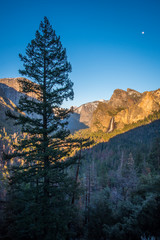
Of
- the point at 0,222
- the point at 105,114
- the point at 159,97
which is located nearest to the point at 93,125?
the point at 105,114

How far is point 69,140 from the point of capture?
7336 mm

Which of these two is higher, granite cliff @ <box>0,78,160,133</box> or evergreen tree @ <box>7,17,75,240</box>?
granite cliff @ <box>0,78,160,133</box>

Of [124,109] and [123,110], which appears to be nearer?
[123,110]

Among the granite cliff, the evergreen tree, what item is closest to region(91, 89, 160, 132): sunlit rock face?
the granite cliff

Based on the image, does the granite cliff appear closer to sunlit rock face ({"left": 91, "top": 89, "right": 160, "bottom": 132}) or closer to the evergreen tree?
sunlit rock face ({"left": 91, "top": 89, "right": 160, "bottom": 132})

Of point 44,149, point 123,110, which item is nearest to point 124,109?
point 123,110

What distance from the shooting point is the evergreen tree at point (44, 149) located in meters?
6.04

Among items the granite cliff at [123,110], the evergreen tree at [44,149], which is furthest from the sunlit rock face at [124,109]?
the evergreen tree at [44,149]

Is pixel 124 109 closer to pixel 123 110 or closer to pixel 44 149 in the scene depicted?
pixel 123 110

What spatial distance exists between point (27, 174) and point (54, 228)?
301 cm

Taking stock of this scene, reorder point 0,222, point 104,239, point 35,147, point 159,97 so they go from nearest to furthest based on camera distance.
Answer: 1. point 35,147
2. point 104,239
3. point 0,222
4. point 159,97

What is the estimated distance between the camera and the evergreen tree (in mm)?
6039

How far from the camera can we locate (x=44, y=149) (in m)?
6.78

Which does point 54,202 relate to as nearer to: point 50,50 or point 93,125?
point 50,50
